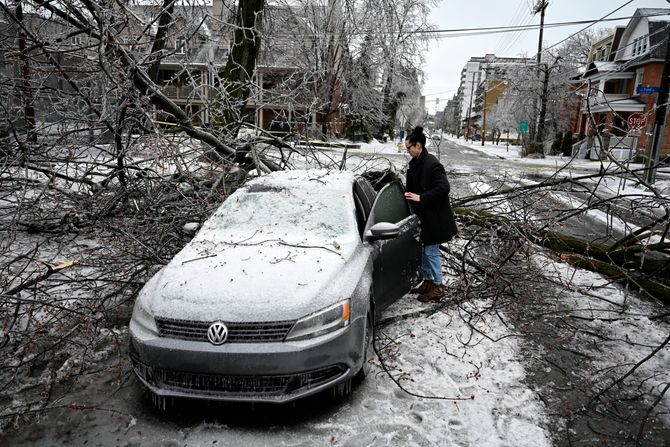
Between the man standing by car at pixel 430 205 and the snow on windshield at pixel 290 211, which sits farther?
the man standing by car at pixel 430 205

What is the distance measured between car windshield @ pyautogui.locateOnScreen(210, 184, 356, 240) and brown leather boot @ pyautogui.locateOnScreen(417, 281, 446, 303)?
1653mm

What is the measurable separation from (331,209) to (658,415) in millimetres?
3028

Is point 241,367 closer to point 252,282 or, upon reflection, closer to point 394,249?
point 252,282

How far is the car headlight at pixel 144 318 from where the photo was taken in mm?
3273

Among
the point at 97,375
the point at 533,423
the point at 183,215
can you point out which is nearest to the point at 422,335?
the point at 533,423

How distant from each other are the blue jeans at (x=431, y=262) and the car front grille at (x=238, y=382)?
2.56m

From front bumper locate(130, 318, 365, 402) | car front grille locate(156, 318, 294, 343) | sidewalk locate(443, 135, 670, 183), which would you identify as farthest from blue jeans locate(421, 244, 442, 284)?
car front grille locate(156, 318, 294, 343)

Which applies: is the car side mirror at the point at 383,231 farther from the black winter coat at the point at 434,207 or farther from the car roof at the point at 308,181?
the black winter coat at the point at 434,207

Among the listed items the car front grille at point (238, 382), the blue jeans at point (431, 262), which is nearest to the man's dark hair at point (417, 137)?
the blue jeans at point (431, 262)

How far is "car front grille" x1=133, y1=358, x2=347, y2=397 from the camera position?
310cm

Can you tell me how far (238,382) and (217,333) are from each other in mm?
348

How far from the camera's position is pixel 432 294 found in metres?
5.52

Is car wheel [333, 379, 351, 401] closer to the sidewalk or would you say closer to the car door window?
the car door window

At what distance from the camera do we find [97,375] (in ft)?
12.8
